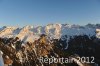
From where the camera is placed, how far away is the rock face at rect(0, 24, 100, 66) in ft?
18.8

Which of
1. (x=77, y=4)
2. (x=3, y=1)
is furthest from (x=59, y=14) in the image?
(x=3, y=1)

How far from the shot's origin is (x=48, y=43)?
19.0ft

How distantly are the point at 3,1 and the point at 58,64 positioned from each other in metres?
0.76

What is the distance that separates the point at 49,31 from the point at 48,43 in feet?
0.35

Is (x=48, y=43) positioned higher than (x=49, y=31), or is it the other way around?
(x=49, y=31)

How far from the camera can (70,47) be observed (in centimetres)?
575

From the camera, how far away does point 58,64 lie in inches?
229

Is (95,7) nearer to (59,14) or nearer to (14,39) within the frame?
(59,14)

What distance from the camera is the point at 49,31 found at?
580 cm

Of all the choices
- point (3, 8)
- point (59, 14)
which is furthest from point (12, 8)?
point (59, 14)

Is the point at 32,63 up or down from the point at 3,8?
down

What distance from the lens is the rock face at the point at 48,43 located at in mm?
5738

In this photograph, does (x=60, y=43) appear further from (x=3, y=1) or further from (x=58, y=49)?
(x=3, y=1)

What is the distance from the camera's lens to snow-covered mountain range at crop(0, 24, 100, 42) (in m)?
5.71
